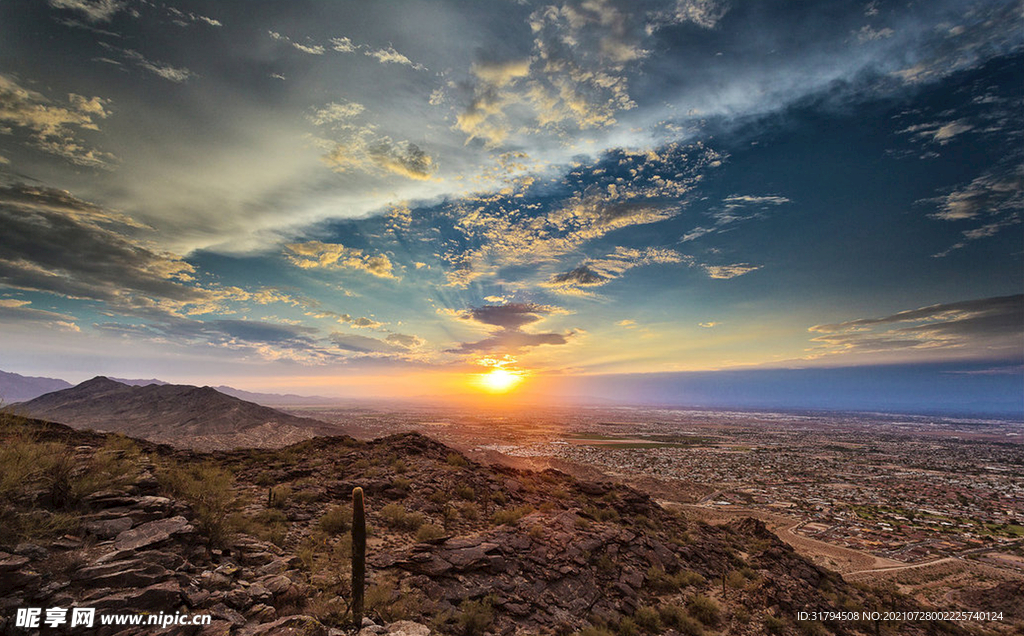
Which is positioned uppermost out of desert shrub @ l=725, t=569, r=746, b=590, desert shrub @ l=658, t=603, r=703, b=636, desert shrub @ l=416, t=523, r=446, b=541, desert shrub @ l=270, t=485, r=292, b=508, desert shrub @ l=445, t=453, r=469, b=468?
desert shrub @ l=270, t=485, r=292, b=508

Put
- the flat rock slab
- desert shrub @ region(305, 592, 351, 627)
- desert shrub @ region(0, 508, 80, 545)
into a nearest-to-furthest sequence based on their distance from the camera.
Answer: desert shrub @ region(0, 508, 80, 545)
the flat rock slab
desert shrub @ region(305, 592, 351, 627)

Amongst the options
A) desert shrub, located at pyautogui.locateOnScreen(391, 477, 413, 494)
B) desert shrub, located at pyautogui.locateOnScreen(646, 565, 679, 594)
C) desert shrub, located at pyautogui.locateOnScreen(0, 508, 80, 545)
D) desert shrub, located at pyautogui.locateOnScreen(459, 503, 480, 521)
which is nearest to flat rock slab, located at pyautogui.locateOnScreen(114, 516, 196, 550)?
desert shrub, located at pyautogui.locateOnScreen(0, 508, 80, 545)

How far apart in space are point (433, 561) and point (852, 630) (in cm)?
1842

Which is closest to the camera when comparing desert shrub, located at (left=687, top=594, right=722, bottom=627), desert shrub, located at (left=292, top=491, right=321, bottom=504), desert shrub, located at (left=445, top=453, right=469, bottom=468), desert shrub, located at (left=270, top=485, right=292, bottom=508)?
desert shrub, located at (left=687, top=594, right=722, bottom=627)

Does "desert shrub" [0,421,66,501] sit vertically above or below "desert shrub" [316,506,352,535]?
above

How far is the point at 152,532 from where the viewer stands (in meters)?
8.45

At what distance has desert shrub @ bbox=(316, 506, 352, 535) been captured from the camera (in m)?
13.4

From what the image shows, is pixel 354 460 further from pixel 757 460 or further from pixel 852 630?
pixel 757 460

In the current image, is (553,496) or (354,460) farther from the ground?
(354,460)

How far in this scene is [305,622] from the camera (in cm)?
739

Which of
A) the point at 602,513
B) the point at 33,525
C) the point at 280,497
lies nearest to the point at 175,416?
the point at 280,497

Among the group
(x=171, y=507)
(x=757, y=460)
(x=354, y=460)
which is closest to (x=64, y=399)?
(x=354, y=460)

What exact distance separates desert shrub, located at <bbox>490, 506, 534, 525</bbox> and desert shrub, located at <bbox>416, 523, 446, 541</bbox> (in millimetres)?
3021

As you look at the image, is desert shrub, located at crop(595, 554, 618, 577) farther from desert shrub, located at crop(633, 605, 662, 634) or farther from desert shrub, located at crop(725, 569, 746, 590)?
desert shrub, located at crop(725, 569, 746, 590)
